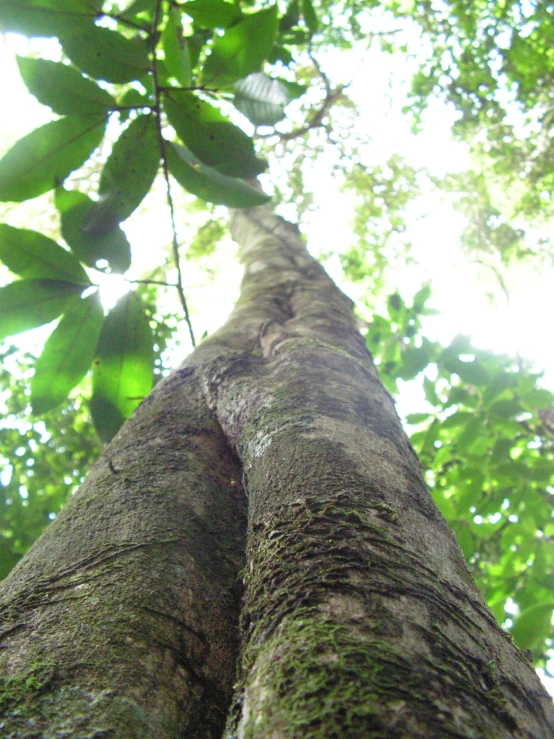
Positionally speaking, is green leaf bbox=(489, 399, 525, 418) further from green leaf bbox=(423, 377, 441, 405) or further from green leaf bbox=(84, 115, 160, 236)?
green leaf bbox=(84, 115, 160, 236)

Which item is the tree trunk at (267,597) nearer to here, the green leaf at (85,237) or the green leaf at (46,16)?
the green leaf at (85,237)

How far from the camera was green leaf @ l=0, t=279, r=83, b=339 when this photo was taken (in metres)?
1.62

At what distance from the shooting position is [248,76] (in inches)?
70.4

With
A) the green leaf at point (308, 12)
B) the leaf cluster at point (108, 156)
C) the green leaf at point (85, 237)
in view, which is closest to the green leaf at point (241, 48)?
the leaf cluster at point (108, 156)

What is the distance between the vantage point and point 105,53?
1505 millimetres

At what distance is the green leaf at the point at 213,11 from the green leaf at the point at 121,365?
35.2 inches

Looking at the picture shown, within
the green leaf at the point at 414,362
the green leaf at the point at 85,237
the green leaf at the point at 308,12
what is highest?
the green leaf at the point at 308,12

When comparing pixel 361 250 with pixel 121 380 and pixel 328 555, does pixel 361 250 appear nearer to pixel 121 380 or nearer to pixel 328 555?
pixel 121 380

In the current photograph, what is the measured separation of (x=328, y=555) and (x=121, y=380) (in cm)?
123

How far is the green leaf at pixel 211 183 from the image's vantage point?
173 centimetres

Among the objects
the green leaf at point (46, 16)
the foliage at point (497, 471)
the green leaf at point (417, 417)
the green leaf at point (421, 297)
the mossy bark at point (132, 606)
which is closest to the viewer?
the mossy bark at point (132, 606)

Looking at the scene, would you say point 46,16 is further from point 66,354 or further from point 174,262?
point 174,262

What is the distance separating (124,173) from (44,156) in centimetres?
24

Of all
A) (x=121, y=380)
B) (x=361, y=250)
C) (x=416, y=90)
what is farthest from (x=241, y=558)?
(x=416, y=90)
